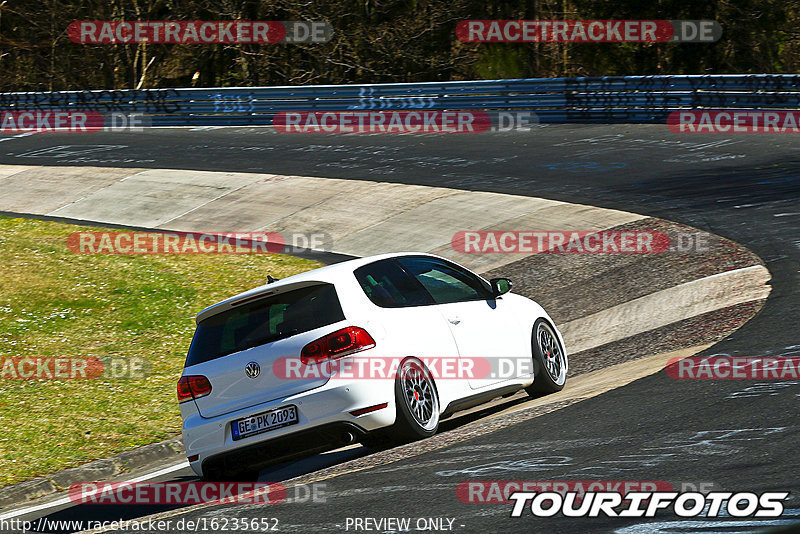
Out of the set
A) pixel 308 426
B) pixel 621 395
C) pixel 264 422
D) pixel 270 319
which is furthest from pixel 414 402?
pixel 621 395

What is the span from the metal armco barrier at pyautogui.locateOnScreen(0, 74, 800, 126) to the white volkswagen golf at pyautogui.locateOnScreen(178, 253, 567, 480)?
679 inches

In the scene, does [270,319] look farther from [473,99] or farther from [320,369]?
[473,99]

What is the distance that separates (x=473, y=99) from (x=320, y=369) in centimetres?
2105

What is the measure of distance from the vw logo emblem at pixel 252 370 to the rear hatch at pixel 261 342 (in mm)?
14

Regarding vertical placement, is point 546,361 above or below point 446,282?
below

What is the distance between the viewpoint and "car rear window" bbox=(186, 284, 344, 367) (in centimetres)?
753

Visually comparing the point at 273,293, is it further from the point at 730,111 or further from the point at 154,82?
the point at 154,82

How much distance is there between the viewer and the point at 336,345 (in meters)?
7.39

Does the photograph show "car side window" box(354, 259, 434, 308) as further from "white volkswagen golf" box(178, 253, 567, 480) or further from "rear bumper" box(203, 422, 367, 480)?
"rear bumper" box(203, 422, 367, 480)

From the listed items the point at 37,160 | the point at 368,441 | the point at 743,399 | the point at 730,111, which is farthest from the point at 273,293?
the point at 37,160

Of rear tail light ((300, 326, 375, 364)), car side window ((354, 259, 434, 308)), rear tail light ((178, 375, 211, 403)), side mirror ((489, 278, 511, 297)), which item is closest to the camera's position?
rear tail light ((300, 326, 375, 364))

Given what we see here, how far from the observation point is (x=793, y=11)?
3697cm

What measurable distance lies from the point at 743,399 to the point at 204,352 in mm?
3811

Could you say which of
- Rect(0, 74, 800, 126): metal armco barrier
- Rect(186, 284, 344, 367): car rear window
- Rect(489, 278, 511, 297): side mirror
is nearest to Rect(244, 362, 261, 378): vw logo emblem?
Rect(186, 284, 344, 367): car rear window
